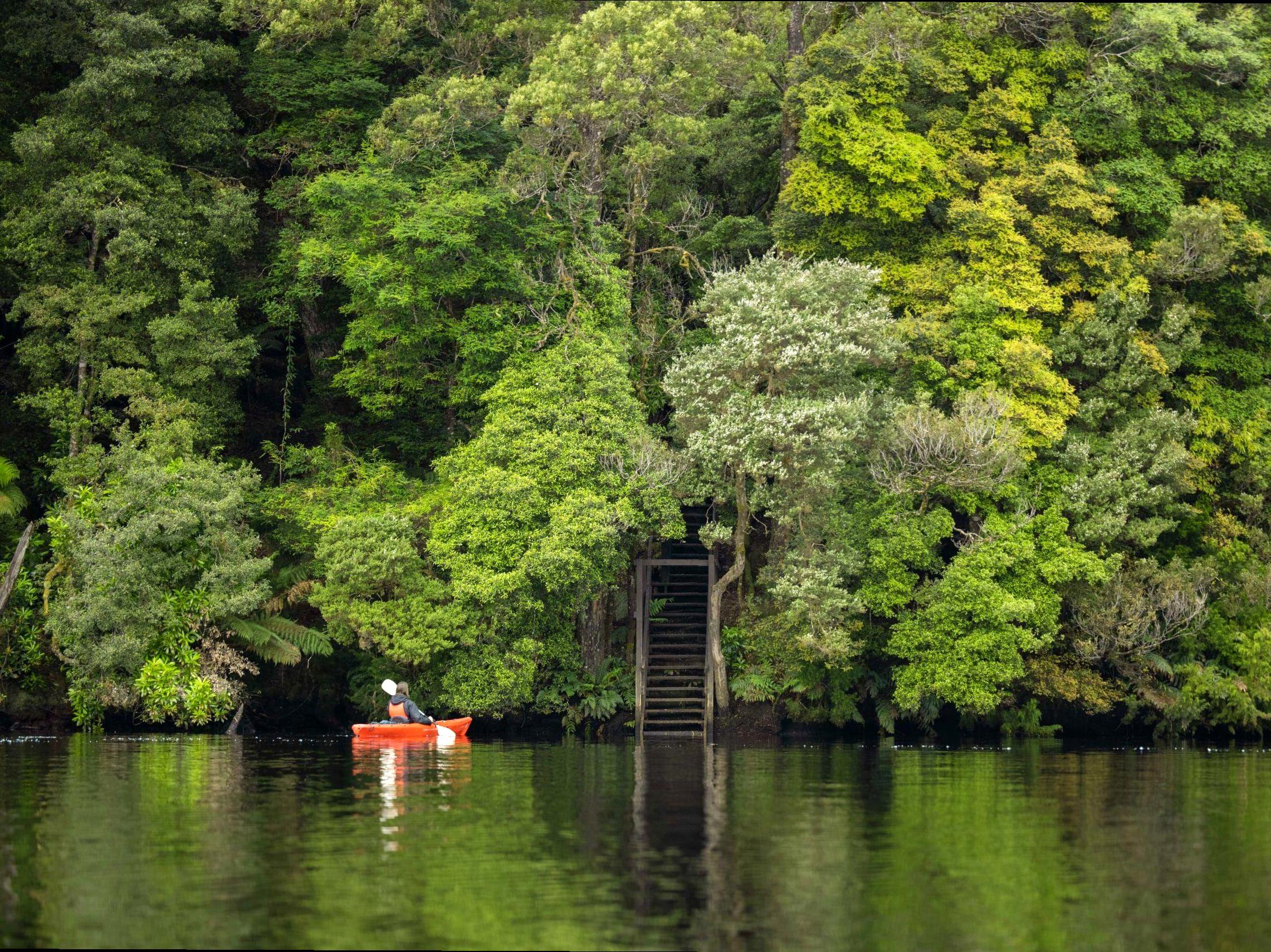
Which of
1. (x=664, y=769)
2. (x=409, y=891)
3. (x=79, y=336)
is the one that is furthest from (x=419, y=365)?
(x=409, y=891)

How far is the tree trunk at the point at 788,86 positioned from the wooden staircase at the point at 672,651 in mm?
10804

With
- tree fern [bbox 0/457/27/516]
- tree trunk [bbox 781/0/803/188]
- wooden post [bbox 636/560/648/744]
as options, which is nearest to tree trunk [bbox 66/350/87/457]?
tree fern [bbox 0/457/27/516]

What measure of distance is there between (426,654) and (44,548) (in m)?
10.4

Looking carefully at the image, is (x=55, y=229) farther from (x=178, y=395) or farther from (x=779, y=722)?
(x=779, y=722)

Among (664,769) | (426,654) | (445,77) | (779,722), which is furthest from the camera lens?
(445,77)

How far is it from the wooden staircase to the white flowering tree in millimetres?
816

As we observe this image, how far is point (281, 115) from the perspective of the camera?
4209 centimetres

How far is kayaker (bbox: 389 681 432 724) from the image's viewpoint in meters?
32.8

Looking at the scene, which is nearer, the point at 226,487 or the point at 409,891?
the point at 409,891

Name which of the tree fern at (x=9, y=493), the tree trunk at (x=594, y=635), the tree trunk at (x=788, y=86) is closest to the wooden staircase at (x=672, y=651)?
the tree trunk at (x=594, y=635)

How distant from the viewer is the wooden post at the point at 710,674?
35188mm

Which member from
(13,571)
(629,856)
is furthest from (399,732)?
(629,856)

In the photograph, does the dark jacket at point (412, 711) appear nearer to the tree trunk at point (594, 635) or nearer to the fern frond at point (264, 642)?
the fern frond at point (264, 642)

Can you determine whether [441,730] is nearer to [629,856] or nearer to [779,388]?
[779,388]
